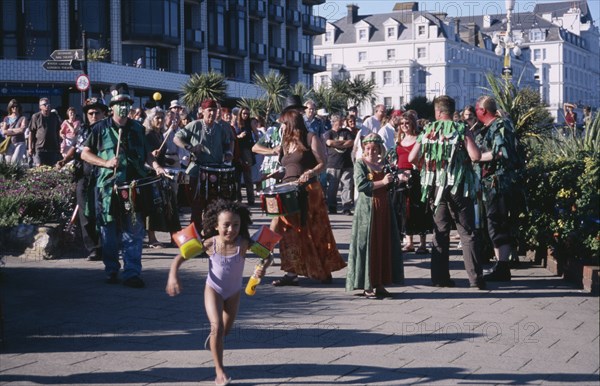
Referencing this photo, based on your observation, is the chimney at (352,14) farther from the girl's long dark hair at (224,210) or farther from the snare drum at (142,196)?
the girl's long dark hair at (224,210)

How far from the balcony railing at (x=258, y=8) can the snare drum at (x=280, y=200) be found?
56752 millimetres

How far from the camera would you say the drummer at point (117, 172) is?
358 inches

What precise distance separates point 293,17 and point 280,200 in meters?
63.4

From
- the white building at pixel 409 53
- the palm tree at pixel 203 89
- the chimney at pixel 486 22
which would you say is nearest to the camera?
the palm tree at pixel 203 89

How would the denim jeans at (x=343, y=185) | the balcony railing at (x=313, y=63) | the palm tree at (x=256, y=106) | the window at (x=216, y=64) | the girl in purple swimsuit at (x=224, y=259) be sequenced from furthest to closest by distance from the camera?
the balcony railing at (x=313, y=63)
the window at (x=216, y=64)
the palm tree at (x=256, y=106)
the denim jeans at (x=343, y=185)
the girl in purple swimsuit at (x=224, y=259)

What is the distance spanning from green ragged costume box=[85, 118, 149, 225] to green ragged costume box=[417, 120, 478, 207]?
2844mm

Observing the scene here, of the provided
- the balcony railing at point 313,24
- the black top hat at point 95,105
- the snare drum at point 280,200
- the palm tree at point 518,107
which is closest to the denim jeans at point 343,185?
the palm tree at point 518,107

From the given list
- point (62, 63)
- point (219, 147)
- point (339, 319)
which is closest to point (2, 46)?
point (62, 63)

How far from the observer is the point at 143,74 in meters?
49.3

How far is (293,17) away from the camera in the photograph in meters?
70.8

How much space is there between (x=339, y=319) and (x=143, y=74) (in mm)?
43354

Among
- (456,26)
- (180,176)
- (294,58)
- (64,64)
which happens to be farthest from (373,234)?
(456,26)

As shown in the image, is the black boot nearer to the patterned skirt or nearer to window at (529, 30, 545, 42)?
the patterned skirt

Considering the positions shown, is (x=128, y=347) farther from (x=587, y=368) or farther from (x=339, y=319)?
(x=587, y=368)
